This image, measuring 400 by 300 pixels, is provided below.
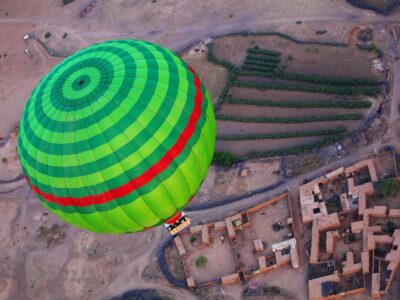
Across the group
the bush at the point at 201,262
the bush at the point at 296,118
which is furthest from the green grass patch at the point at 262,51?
the bush at the point at 201,262

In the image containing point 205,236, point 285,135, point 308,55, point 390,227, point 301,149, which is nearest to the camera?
point 390,227

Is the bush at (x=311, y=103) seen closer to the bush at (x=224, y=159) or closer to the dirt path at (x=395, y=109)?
the dirt path at (x=395, y=109)

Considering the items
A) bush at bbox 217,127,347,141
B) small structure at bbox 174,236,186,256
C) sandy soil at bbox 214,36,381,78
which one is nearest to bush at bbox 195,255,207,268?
small structure at bbox 174,236,186,256

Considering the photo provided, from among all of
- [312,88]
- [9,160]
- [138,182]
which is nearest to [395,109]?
[312,88]

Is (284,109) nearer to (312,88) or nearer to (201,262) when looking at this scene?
(312,88)

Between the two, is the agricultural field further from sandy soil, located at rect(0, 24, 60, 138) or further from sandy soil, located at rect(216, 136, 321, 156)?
sandy soil, located at rect(0, 24, 60, 138)

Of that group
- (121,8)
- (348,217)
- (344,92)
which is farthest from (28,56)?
(348,217)
